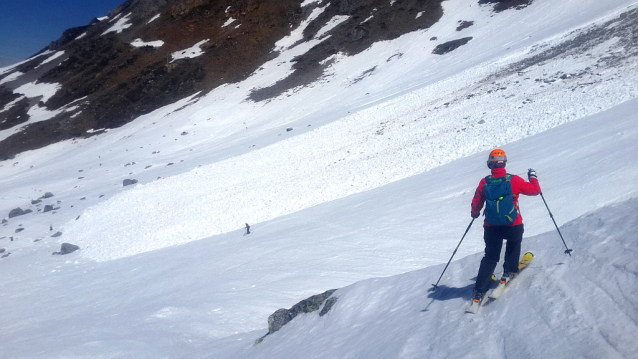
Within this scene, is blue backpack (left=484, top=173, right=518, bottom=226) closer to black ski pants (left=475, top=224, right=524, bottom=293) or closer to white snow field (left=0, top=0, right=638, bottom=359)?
black ski pants (left=475, top=224, right=524, bottom=293)

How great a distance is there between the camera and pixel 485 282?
436cm

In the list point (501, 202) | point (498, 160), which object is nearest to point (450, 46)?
point (498, 160)

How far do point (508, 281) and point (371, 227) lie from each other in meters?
5.55

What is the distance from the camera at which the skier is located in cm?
421

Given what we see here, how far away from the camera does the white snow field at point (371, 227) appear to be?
4188mm

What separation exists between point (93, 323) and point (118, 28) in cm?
6212

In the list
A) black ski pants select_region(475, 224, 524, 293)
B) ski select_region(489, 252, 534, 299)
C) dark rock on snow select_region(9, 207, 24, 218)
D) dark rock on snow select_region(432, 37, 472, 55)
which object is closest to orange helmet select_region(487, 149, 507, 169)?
black ski pants select_region(475, 224, 524, 293)

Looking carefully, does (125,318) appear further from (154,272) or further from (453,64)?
(453,64)

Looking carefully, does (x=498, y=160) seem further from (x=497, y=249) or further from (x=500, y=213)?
(x=497, y=249)

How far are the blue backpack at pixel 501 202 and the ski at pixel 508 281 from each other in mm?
663

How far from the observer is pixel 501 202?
4.20m

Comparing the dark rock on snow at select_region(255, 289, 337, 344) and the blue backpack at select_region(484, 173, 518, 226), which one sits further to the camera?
the dark rock on snow at select_region(255, 289, 337, 344)

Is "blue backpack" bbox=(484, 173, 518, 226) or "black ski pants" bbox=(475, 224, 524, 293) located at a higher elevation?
"blue backpack" bbox=(484, 173, 518, 226)

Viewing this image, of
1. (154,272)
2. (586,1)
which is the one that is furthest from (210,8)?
(154,272)
